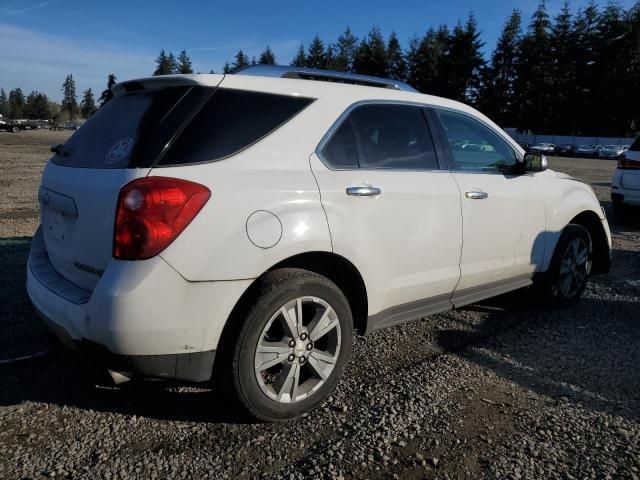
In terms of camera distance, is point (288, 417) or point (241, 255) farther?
point (288, 417)

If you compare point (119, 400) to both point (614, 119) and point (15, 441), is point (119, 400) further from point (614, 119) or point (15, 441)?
point (614, 119)

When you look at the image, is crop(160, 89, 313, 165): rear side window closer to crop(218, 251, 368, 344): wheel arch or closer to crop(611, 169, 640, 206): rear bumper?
crop(218, 251, 368, 344): wheel arch

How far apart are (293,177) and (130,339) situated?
3.63ft

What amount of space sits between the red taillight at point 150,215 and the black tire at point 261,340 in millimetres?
494

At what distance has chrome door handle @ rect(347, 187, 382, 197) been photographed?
2936mm

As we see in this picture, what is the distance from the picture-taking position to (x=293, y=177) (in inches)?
108

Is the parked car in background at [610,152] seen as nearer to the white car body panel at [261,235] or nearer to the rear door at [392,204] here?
the white car body panel at [261,235]

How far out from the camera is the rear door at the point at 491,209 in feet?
12.1

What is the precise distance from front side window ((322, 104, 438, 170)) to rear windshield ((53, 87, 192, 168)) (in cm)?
88

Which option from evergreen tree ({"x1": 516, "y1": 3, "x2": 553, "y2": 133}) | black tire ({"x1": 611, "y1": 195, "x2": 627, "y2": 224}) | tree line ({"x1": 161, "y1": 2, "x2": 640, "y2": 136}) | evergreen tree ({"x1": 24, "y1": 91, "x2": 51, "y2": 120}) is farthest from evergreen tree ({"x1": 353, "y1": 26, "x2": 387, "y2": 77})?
evergreen tree ({"x1": 24, "y1": 91, "x2": 51, "y2": 120})

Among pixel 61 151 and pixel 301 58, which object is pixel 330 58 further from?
pixel 61 151

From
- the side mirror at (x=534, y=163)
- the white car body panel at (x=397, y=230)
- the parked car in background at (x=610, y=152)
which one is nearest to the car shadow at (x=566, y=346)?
Result: the white car body panel at (x=397, y=230)

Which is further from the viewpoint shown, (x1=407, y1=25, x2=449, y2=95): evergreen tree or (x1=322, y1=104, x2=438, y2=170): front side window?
(x1=407, y1=25, x2=449, y2=95): evergreen tree

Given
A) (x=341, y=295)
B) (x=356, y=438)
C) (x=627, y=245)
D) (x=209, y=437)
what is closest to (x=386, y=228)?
(x=341, y=295)
